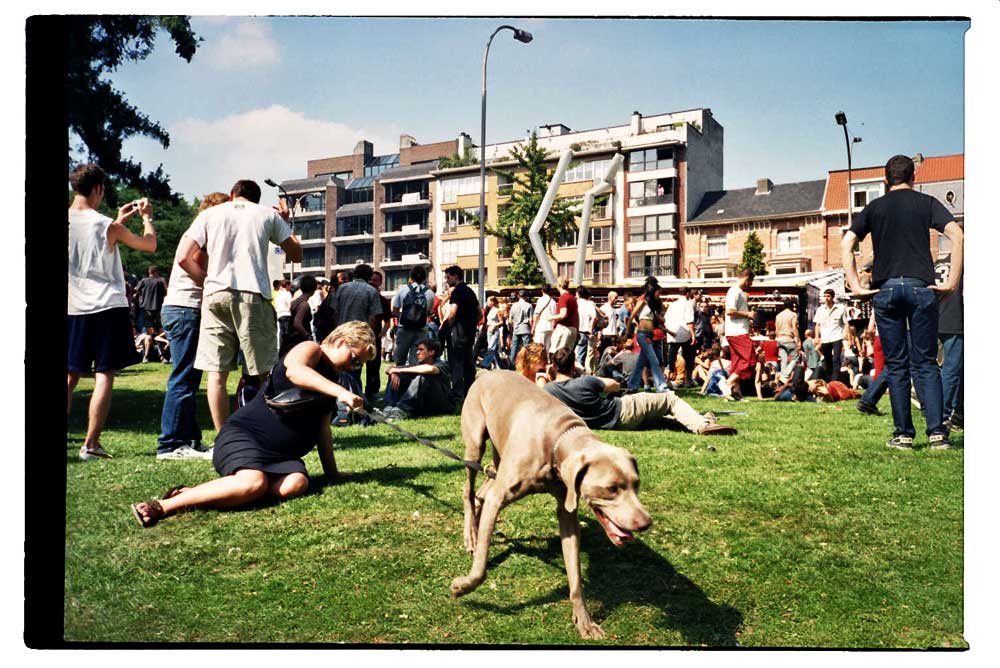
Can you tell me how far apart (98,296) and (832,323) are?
12.3 m

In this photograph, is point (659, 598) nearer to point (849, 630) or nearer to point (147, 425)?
point (849, 630)

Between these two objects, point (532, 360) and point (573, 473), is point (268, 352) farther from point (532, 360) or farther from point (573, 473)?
point (573, 473)

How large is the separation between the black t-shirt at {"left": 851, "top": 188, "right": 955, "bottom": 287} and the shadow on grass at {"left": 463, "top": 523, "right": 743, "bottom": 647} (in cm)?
320

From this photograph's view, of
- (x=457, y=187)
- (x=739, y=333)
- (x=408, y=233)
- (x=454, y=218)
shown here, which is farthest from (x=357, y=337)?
(x=408, y=233)

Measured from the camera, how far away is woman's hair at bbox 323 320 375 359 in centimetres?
495

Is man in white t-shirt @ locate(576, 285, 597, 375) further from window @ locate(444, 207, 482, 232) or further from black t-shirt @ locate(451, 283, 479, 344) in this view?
window @ locate(444, 207, 482, 232)

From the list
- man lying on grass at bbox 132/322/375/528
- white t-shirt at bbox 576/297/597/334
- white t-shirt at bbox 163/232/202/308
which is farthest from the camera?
white t-shirt at bbox 576/297/597/334

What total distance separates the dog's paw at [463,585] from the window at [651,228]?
54735 millimetres

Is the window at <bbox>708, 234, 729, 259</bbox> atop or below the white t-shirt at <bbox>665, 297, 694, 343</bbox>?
atop

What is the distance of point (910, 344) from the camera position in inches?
231

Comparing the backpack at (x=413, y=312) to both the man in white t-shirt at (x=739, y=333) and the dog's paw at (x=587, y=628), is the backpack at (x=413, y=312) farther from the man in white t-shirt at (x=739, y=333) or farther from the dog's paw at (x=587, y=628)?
the dog's paw at (x=587, y=628)

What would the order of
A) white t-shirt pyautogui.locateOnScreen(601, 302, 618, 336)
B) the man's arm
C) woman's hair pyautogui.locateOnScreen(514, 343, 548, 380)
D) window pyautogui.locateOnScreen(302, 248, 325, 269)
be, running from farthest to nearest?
window pyautogui.locateOnScreen(302, 248, 325, 269) → white t-shirt pyautogui.locateOnScreen(601, 302, 618, 336) → woman's hair pyautogui.locateOnScreen(514, 343, 548, 380) → the man's arm

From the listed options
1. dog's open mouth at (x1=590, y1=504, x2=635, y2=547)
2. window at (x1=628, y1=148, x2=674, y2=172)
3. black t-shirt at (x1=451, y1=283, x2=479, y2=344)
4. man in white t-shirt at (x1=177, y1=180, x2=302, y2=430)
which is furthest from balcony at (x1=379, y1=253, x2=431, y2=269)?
dog's open mouth at (x1=590, y1=504, x2=635, y2=547)

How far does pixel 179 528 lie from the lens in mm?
4297
